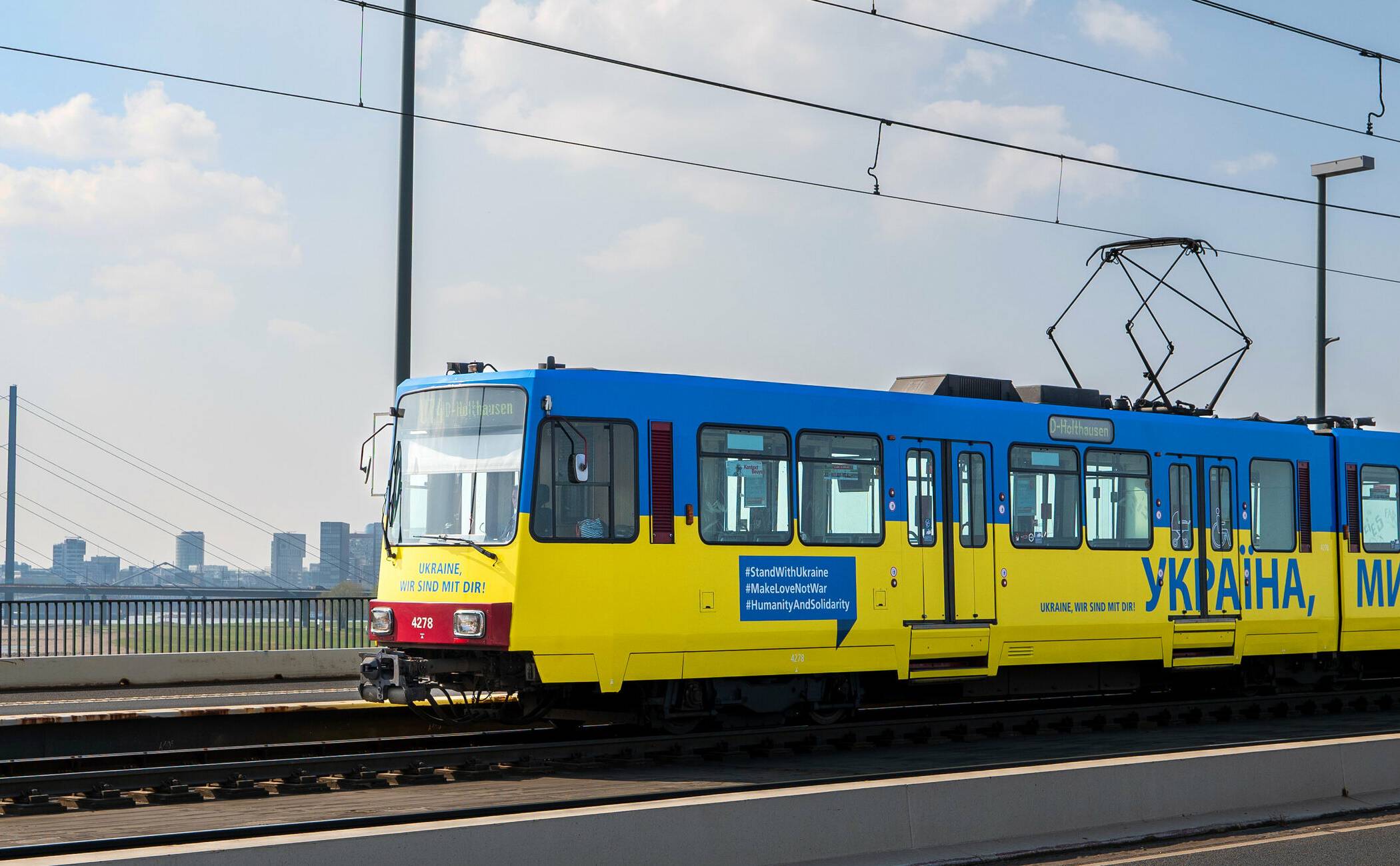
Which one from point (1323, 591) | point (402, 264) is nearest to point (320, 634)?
point (402, 264)

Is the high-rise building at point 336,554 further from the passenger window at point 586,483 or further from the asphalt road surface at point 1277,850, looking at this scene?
the asphalt road surface at point 1277,850

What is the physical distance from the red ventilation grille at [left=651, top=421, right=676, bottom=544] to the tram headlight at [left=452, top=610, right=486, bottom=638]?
1.47m

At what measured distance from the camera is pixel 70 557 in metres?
71.3

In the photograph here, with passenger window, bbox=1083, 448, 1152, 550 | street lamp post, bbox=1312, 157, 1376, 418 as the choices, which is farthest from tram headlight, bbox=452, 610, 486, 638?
street lamp post, bbox=1312, 157, 1376, 418

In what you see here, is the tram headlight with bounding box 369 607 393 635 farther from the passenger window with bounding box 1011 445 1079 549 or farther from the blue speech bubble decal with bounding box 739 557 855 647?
the passenger window with bounding box 1011 445 1079 549

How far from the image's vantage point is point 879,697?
14867 mm

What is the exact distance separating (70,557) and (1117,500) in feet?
211

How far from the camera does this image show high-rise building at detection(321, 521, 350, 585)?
34688 millimetres

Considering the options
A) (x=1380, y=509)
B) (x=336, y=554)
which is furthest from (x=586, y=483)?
(x=336, y=554)

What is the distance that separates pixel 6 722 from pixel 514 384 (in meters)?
4.51

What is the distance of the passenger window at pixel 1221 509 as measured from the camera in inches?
654

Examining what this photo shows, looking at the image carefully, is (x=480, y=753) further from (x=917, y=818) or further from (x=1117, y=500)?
(x=1117, y=500)

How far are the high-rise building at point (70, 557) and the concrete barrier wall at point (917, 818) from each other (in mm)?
48443

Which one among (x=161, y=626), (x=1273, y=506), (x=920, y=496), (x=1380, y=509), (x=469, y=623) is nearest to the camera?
(x=469, y=623)
